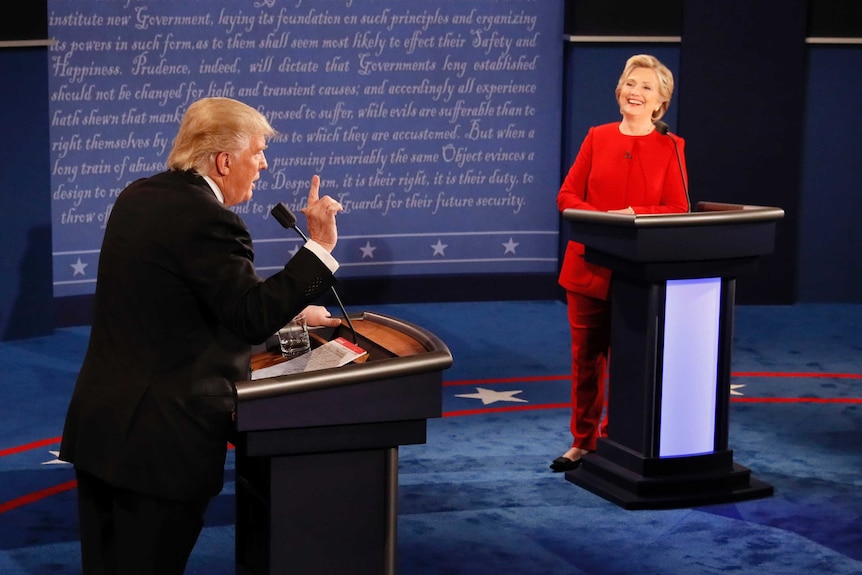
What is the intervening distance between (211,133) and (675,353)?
2.49m

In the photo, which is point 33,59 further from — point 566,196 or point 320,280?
point 320,280

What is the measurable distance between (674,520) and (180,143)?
8.51 feet

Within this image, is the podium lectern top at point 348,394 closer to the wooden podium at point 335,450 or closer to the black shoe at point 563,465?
the wooden podium at point 335,450

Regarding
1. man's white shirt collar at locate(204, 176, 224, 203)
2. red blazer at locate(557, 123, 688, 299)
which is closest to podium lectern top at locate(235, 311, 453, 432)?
man's white shirt collar at locate(204, 176, 224, 203)

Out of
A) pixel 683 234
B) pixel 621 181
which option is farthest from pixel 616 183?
pixel 683 234

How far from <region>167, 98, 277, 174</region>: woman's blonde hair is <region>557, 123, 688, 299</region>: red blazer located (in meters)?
2.35

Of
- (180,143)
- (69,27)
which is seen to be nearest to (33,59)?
(69,27)

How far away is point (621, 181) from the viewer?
5.03m

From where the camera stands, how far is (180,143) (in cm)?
287

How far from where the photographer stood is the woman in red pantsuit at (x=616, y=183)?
16.3ft

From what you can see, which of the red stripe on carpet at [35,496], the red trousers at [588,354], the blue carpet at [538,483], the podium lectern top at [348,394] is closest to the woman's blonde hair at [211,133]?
the podium lectern top at [348,394]

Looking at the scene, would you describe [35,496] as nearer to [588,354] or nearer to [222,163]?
[588,354]

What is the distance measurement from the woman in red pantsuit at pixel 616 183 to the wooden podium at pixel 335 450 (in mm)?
2065

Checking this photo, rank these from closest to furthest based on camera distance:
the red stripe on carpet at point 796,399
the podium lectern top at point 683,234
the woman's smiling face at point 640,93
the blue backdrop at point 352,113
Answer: the podium lectern top at point 683,234
the woman's smiling face at point 640,93
the red stripe on carpet at point 796,399
the blue backdrop at point 352,113
